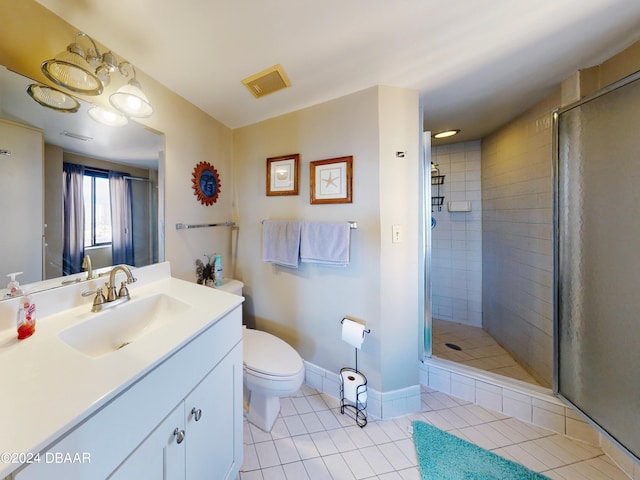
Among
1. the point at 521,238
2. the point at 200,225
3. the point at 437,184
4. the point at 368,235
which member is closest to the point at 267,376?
the point at 368,235

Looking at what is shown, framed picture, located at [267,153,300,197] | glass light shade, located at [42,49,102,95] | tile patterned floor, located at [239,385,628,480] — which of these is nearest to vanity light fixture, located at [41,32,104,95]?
glass light shade, located at [42,49,102,95]

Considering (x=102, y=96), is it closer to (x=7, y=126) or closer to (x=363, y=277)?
(x=7, y=126)

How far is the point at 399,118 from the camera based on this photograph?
4.75 feet

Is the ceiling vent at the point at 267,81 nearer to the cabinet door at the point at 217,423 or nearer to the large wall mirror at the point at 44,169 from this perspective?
the large wall mirror at the point at 44,169

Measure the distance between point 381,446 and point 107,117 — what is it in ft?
7.40

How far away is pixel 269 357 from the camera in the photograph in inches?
53.9

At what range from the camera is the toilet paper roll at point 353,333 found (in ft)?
4.68

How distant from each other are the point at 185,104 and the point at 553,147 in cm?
237

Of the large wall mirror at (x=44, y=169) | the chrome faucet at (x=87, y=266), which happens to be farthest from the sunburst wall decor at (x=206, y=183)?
the chrome faucet at (x=87, y=266)

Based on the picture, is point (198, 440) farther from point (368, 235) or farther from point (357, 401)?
point (368, 235)

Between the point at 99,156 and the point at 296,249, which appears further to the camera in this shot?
the point at 296,249

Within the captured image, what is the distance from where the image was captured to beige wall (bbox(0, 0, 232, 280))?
865 millimetres

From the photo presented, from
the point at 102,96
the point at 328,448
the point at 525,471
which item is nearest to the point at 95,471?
the point at 328,448

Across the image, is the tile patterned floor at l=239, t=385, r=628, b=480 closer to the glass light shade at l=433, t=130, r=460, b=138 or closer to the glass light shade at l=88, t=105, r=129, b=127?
the glass light shade at l=88, t=105, r=129, b=127
